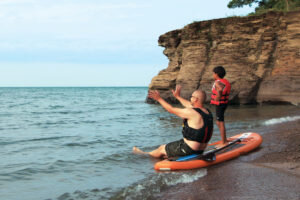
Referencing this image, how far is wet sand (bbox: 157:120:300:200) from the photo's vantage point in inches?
150

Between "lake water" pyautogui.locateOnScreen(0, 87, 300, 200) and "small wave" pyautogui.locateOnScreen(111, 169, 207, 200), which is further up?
"small wave" pyautogui.locateOnScreen(111, 169, 207, 200)

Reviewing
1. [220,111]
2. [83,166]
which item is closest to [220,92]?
[220,111]

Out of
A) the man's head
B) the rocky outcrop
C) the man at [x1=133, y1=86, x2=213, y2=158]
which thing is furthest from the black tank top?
the rocky outcrop

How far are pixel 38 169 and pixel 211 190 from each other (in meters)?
3.83

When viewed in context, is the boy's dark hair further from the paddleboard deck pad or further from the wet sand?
the wet sand

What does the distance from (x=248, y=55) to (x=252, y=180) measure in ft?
52.8

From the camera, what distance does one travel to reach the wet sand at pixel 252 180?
380cm

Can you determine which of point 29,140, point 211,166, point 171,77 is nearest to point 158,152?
point 211,166

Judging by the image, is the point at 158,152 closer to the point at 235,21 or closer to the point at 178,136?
the point at 178,136

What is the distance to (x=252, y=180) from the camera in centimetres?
433

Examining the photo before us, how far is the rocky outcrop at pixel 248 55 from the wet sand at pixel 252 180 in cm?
1241

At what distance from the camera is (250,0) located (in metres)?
26.0

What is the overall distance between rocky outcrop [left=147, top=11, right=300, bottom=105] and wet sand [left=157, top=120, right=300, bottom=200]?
40.7 ft

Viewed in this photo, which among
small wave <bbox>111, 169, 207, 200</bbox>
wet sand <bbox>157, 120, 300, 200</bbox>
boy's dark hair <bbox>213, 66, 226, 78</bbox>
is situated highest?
boy's dark hair <bbox>213, 66, 226, 78</bbox>
